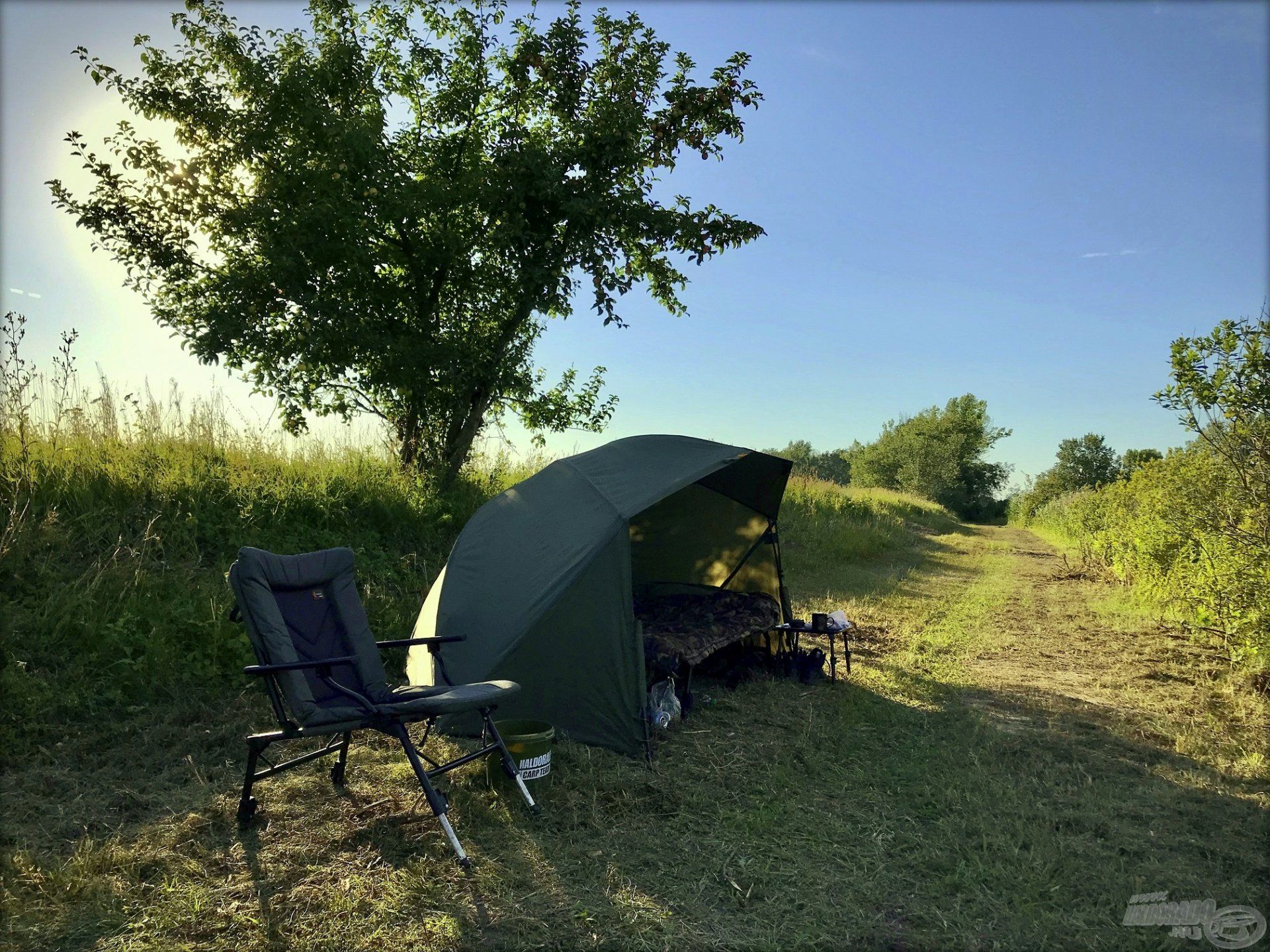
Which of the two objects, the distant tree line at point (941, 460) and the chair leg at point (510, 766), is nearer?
the chair leg at point (510, 766)

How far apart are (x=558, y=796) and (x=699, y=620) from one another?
8.27 feet

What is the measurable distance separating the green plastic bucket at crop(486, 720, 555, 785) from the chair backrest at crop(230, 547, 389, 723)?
82cm

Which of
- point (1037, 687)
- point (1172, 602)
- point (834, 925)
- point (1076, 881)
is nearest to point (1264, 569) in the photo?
point (1037, 687)

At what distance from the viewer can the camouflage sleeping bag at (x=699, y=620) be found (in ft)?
18.6

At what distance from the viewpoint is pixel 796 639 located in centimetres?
716

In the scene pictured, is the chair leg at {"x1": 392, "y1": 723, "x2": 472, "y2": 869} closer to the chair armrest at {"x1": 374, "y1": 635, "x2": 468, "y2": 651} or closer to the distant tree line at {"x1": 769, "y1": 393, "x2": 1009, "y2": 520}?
the chair armrest at {"x1": 374, "y1": 635, "x2": 468, "y2": 651}

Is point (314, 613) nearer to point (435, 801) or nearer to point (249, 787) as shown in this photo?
point (249, 787)

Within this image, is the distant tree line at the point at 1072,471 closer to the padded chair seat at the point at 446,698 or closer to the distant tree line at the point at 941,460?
the distant tree line at the point at 941,460

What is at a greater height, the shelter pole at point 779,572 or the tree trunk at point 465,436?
the tree trunk at point 465,436

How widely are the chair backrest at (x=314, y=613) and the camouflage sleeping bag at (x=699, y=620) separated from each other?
1924 mm

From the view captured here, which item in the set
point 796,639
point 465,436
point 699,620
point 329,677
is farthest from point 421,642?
point 465,436

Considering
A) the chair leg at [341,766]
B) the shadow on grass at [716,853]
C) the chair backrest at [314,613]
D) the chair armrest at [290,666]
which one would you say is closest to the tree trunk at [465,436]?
the chair backrest at [314,613]

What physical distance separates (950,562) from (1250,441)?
10.1m

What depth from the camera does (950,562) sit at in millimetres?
15875
